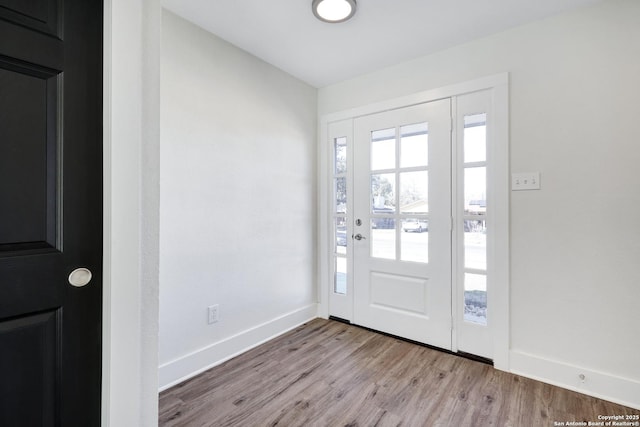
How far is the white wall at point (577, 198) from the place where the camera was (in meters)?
1.77

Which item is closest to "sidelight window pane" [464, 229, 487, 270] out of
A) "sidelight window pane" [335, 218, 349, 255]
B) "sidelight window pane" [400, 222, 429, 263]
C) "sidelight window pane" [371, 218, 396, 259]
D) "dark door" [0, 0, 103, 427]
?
"sidelight window pane" [400, 222, 429, 263]

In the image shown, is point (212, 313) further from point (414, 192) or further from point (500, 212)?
point (500, 212)

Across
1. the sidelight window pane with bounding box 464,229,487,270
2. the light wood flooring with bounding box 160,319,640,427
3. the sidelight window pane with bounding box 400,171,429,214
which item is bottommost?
the light wood flooring with bounding box 160,319,640,427

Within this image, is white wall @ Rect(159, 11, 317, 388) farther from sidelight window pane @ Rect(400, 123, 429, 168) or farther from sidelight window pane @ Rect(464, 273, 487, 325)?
sidelight window pane @ Rect(464, 273, 487, 325)

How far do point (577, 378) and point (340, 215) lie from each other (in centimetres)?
207

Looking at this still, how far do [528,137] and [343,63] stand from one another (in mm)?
1550

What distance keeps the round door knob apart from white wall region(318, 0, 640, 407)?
241 cm

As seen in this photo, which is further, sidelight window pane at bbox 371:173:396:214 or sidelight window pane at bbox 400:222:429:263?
sidelight window pane at bbox 371:173:396:214

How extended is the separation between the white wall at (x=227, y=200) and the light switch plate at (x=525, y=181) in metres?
1.76

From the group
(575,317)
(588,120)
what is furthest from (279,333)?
(588,120)

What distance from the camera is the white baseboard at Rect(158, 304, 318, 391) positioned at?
1927mm

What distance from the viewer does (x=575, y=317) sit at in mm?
1910

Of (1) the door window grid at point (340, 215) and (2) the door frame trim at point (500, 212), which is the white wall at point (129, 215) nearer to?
(1) the door window grid at point (340, 215)

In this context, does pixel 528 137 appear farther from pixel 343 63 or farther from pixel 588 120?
pixel 343 63
